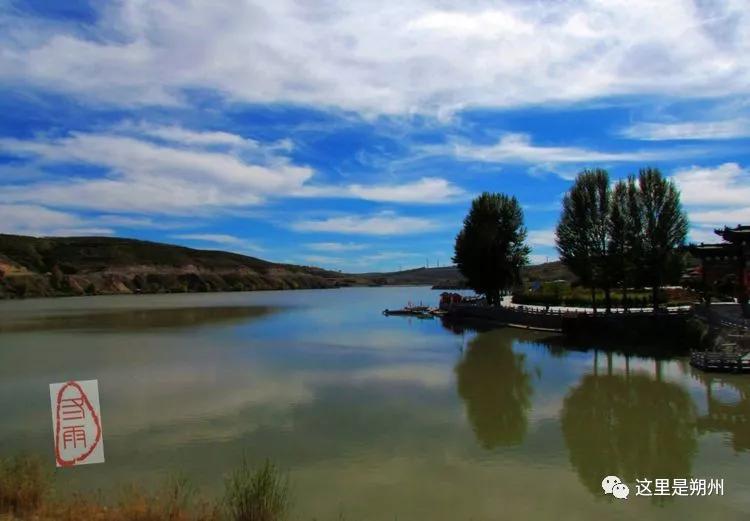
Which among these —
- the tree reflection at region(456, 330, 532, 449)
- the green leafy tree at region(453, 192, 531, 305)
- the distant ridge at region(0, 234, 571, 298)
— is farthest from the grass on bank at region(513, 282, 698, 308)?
the distant ridge at region(0, 234, 571, 298)

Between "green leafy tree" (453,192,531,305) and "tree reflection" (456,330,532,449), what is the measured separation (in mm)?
19514

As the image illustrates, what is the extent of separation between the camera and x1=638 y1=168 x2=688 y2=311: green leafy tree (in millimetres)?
39156

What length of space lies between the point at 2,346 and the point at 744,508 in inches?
1636

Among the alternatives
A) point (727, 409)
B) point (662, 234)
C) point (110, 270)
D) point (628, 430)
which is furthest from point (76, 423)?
point (110, 270)

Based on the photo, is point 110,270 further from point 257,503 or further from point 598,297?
point 257,503

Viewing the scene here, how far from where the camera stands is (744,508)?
10.6 meters

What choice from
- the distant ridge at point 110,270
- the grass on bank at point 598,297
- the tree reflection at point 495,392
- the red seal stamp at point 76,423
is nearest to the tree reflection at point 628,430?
the tree reflection at point 495,392

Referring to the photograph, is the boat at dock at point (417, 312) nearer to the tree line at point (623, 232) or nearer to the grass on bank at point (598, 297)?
the grass on bank at point (598, 297)

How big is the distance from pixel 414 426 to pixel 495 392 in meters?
6.84

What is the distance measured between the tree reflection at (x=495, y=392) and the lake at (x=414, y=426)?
0.33 ft

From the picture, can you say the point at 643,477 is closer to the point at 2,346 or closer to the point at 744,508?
the point at 744,508

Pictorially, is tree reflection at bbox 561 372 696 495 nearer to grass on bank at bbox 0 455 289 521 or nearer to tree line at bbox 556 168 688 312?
grass on bank at bbox 0 455 289 521

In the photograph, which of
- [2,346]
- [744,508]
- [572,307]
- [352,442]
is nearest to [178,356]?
[2,346]

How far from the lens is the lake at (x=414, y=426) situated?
36.8ft
